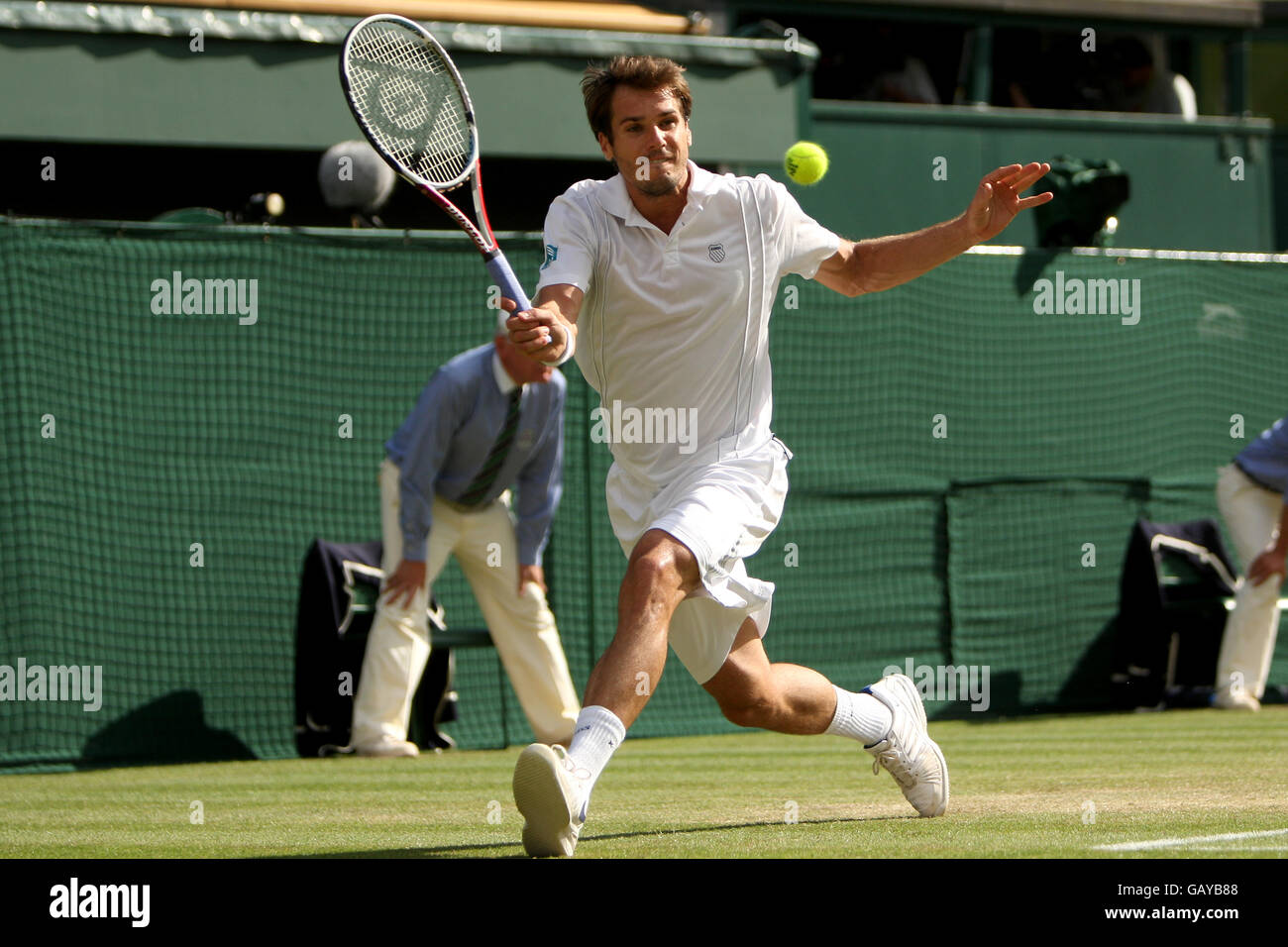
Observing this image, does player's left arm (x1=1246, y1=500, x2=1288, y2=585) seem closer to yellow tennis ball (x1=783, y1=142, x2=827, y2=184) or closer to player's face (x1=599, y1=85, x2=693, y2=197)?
yellow tennis ball (x1=783, y1=142, x2=827, y2=184)

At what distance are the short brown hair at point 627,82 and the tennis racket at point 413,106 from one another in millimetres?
432

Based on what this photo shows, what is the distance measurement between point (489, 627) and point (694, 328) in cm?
401

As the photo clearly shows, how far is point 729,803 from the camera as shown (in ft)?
20.8

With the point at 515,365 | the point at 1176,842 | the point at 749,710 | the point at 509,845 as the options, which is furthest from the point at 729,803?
the point at 515,365

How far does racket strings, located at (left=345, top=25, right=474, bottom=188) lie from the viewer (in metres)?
5.44

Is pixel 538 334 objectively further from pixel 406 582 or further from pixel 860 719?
pixel 406 582

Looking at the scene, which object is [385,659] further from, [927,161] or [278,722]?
[927,161]

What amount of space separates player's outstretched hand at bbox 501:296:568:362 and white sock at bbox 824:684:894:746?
150 cm

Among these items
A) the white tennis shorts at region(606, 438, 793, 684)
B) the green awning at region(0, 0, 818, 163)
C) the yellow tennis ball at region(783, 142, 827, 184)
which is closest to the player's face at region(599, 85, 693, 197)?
the white tennis shorts at region(606, 438, 793, 684)

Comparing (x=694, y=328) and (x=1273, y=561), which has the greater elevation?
(x=694, y=328)

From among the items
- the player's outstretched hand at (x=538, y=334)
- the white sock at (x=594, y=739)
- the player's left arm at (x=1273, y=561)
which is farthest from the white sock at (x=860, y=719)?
the player's left arm at (x=1273, y=561)

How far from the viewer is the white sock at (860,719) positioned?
216 inches
